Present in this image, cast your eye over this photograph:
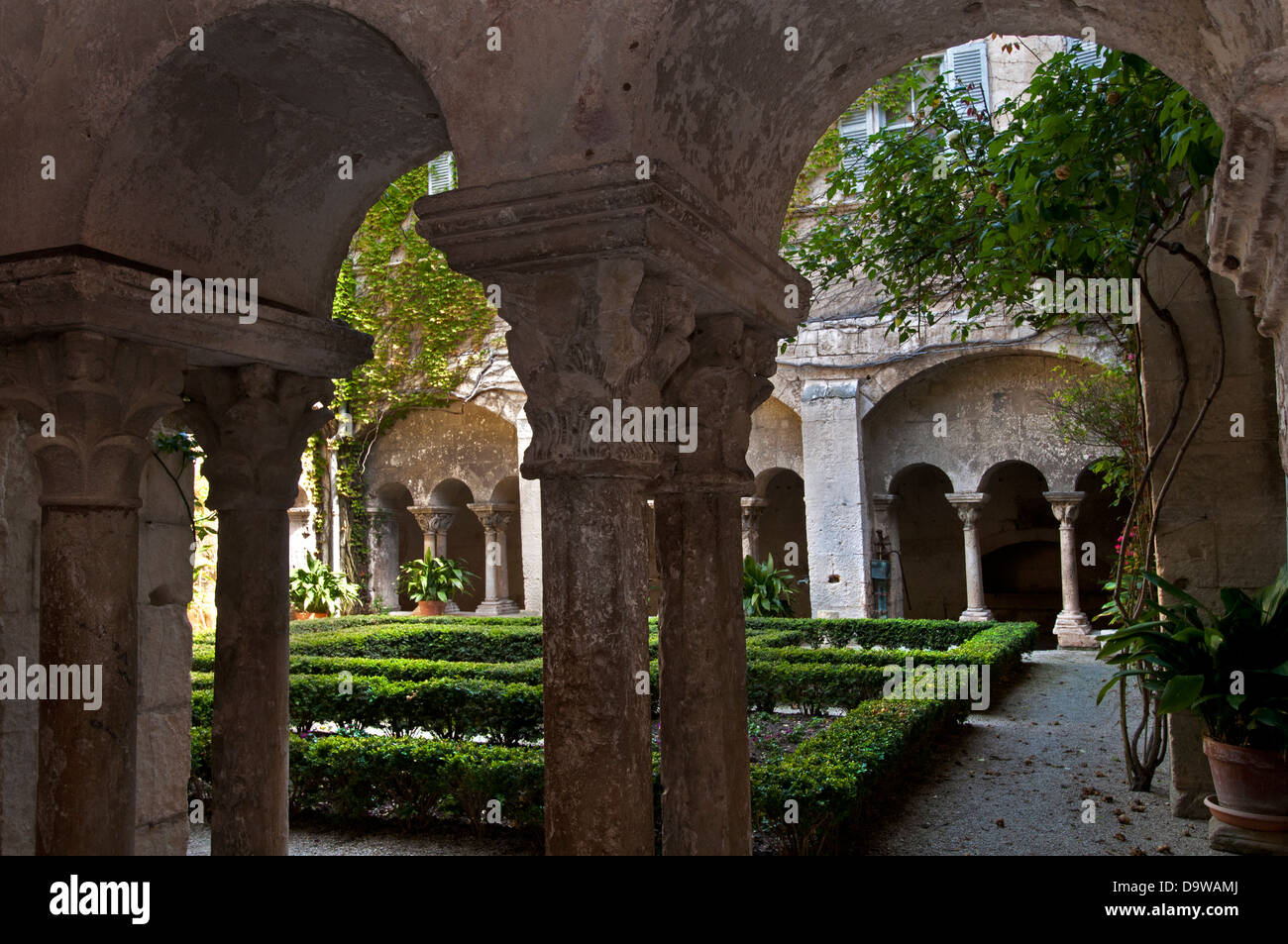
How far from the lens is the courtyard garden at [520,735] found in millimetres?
4289

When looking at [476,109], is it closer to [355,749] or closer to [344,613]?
[355,749]

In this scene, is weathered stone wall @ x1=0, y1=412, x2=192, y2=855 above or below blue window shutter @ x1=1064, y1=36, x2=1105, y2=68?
below

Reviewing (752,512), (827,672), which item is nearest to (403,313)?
(752,512)

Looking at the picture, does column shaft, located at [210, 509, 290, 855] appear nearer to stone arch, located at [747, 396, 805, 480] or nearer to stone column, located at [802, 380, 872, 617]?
stone column, located at [802, 380, 872, 617]

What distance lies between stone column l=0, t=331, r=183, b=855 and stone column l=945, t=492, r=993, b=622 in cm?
1096

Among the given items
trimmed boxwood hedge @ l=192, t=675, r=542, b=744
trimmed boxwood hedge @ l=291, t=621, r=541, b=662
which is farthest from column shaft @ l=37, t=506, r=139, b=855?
trimmed boxwood hedge @ l=291, t=621, r=541, b=662

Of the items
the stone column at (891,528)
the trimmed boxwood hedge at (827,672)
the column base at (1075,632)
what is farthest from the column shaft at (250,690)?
the stone column at (891,528)

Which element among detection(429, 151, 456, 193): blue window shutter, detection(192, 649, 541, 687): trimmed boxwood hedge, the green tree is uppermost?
detection(429, 151, 456, 193): blue window shutter

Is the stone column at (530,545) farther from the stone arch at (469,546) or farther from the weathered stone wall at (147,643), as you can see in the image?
the weathered stone wall at (147,643)

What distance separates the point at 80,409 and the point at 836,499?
10.5m

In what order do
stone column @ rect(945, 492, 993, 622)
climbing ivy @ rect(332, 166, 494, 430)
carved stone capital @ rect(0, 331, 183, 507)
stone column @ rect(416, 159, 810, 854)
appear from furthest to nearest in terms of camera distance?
climbing ivy @ rect(332, 166, 494, 430) → stone column @ rect(945, 492, 993, 622) → carved stone capital @ rect(0, 331, 183, 507) → stone column @ rect(416, 159, 810, 854)

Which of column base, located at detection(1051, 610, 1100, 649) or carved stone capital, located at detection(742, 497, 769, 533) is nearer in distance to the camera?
column base, located at detection(1051, 610, 1100, 649)

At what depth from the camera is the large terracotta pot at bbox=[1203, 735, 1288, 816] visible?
3736mm
